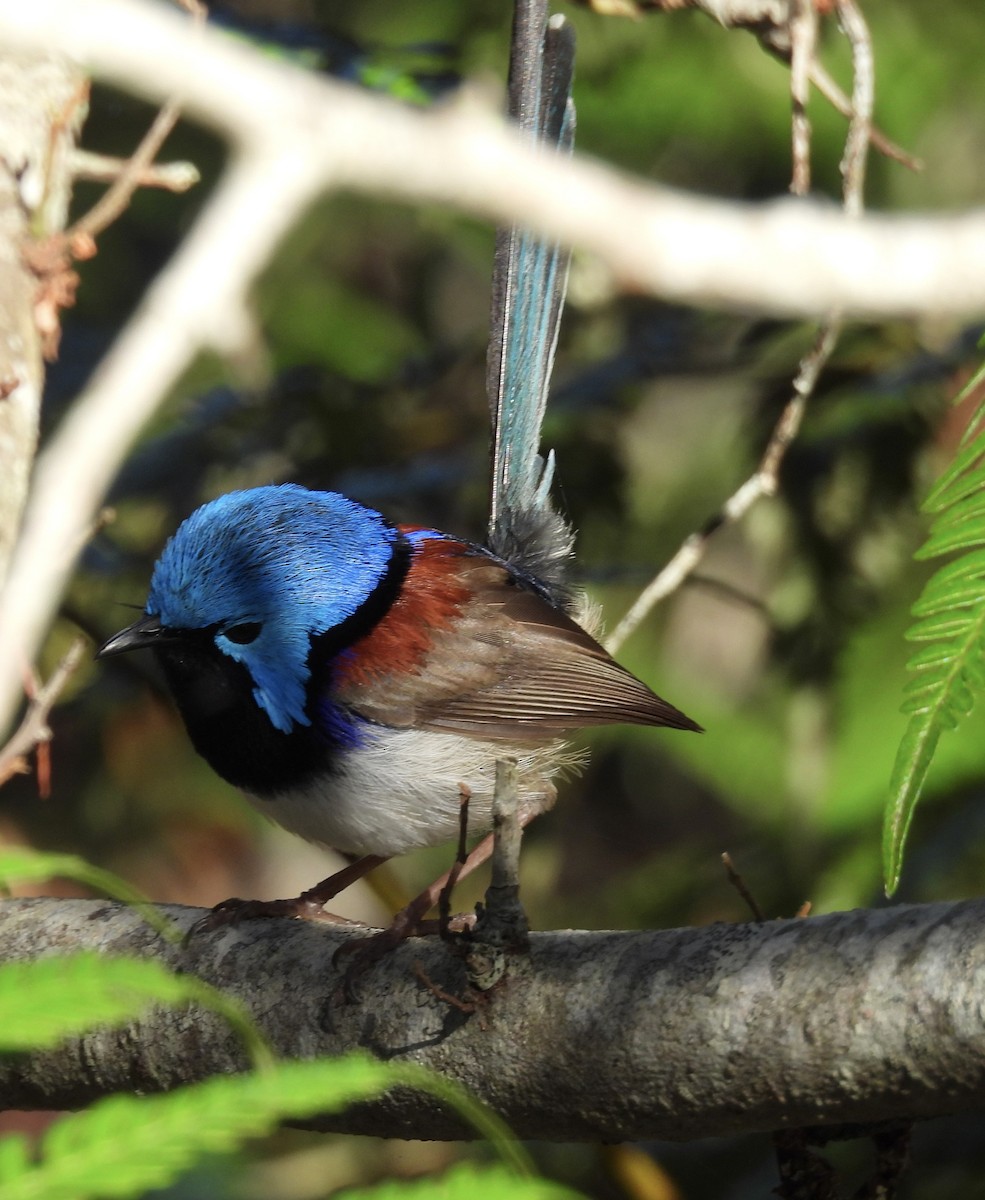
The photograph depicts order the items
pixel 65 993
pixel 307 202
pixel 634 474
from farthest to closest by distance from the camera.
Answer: pixel 634 474 → pixel 65 993 → pixel 307 202

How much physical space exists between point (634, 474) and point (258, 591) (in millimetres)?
3070

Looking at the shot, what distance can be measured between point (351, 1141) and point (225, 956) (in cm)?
324

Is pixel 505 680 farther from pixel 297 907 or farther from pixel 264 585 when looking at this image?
pixel 297 907

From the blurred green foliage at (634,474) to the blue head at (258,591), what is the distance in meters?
0.58

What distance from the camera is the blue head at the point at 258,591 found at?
368 cm

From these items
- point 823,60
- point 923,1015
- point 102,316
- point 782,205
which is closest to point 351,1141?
point 102,316

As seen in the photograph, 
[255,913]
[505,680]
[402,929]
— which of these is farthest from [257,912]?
[505,680]

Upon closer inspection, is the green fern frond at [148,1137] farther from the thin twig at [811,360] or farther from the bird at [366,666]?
the thin twig at [811,360]

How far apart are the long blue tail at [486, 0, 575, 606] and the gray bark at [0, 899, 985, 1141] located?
1788 millimetres

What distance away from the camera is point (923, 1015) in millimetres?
2098

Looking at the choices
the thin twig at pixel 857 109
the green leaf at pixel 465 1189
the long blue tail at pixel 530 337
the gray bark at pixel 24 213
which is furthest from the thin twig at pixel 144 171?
the green leaf at pixel 465 1189

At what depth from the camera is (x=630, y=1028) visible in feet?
7.78

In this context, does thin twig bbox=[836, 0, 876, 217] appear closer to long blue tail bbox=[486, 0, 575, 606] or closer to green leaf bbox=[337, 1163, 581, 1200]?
long blue tail bbox=[486, 0, 575, 606]

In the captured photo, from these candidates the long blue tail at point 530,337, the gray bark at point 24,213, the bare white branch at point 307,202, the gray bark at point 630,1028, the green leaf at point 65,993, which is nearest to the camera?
the bare white branch at point 307,202
